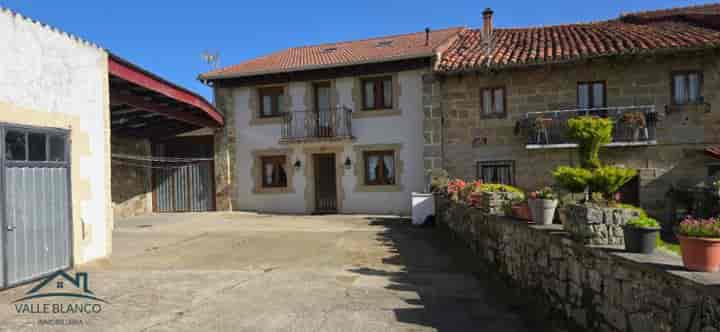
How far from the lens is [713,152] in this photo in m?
11.1

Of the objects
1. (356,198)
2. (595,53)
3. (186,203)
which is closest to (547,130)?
(595,53)

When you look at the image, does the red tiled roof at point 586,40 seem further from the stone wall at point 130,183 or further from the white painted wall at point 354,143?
the stone wall at point 130,183

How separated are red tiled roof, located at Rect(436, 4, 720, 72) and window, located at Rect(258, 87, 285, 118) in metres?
5.50

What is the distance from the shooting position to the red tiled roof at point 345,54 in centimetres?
1402

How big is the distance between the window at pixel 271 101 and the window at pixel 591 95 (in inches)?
364

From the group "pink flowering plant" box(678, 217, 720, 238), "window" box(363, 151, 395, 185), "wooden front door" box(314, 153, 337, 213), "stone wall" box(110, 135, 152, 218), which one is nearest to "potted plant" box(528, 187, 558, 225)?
"pink flowering plant" box(678, 217, 720, 238)

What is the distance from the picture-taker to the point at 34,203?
19.1 ft

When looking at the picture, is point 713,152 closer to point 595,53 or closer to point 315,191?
point 595,53

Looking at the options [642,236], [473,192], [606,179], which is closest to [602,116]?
[473,192]

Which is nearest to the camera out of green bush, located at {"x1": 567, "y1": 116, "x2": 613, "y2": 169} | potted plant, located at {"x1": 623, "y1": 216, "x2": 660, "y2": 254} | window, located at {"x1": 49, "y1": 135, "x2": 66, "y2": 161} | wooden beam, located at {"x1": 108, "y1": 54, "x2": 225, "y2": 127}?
potted plant, located at {"x1": 623, "y1": 216, "x2": 660, "y2": 254}

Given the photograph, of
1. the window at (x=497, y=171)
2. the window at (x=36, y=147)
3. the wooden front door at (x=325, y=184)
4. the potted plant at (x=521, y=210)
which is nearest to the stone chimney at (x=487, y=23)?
the window at (x=497, y=171)

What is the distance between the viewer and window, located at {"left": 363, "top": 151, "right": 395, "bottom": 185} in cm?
1433

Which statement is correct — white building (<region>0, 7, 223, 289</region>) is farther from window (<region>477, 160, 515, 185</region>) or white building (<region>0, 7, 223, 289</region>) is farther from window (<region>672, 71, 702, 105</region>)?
window (<region>672, 71, 702, 105</region>)

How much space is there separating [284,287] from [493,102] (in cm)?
966
